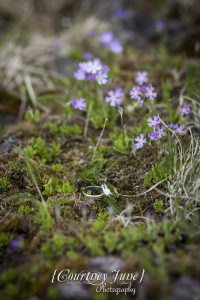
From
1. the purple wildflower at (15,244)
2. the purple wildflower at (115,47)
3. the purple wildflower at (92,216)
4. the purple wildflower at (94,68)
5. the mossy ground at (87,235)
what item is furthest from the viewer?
the purple wildflower at (115,47)

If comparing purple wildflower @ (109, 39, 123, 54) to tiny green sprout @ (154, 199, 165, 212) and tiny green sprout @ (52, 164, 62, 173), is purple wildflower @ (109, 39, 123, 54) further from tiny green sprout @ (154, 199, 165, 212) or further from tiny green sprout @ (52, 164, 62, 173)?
tiny green sprout @ (154, 199, 165, 212)

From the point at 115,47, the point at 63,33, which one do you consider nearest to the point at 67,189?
the point at 115,47

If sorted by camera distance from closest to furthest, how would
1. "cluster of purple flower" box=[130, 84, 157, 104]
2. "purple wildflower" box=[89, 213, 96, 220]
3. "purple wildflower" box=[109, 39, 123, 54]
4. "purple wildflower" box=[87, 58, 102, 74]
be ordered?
"purple wildflower" box=[89, 213, 96, 220] < "cluster of purple flower" box=[130, 84, 157, 104] < "purple wildflower" box=[87, 58, 102, 74] < "purple wildflower" box=[109, 39, 123, 54]

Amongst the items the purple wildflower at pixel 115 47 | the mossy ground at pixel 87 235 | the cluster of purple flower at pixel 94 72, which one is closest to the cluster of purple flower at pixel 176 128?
the mossy ground at pixel 87 235

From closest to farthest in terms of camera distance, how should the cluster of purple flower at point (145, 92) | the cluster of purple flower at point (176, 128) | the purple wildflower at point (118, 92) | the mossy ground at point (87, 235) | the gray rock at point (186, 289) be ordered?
the gray rock at point (186, 289) < the mossy ground at point (87, 235) < the cluster of purple flower at point (176, 128) < the cluster of purple flower at point (145, 92) < the purple wildflower at point (118, 92)


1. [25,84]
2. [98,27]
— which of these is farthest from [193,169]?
[98,27]

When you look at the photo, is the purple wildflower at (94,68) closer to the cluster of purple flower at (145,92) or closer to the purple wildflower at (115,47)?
the cluster of purple flower at (145,92)

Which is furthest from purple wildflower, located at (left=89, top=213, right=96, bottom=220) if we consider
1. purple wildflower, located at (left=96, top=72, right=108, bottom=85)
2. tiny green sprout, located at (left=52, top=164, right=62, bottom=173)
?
purple wildflower, located at (left=96, top=72, right=108, bottom=85)

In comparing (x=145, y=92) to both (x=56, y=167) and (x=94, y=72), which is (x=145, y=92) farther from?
(x=56, y=167)
